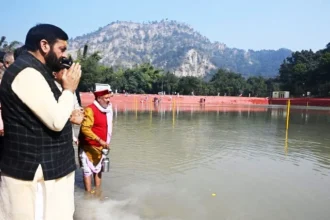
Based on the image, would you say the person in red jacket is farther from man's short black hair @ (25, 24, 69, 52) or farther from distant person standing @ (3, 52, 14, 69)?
man's short black hair @ (25, 24, 69, 52)

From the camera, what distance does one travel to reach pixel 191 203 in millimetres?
4992

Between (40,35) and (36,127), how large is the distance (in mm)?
528

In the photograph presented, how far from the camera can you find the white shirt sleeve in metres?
1.79

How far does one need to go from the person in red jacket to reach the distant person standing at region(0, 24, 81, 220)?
292 centimetres

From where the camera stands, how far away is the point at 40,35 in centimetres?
195

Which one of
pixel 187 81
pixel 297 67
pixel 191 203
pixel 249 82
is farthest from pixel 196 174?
pixel 249 82

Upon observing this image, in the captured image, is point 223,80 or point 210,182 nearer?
point 210,182

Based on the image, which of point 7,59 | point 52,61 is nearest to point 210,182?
point 7,59

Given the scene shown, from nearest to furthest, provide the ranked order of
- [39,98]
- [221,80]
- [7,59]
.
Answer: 1. [39,98]
2. [7,59]
3. [221,80]

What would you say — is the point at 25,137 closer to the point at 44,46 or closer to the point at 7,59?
the point at 44,46

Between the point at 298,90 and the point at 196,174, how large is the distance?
231 feet

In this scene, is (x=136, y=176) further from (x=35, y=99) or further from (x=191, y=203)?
(x=35, y=99)

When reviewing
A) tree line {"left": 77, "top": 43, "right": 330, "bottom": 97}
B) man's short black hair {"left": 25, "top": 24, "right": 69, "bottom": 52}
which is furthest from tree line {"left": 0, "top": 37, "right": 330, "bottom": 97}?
man's short black hair {"left": 25, "top": 24, "right": 69, "bottom": 52}

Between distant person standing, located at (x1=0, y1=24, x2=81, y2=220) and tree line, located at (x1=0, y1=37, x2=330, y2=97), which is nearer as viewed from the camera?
distant person standing, located at (x1=0, y1=24, x2=81, y2=220)
